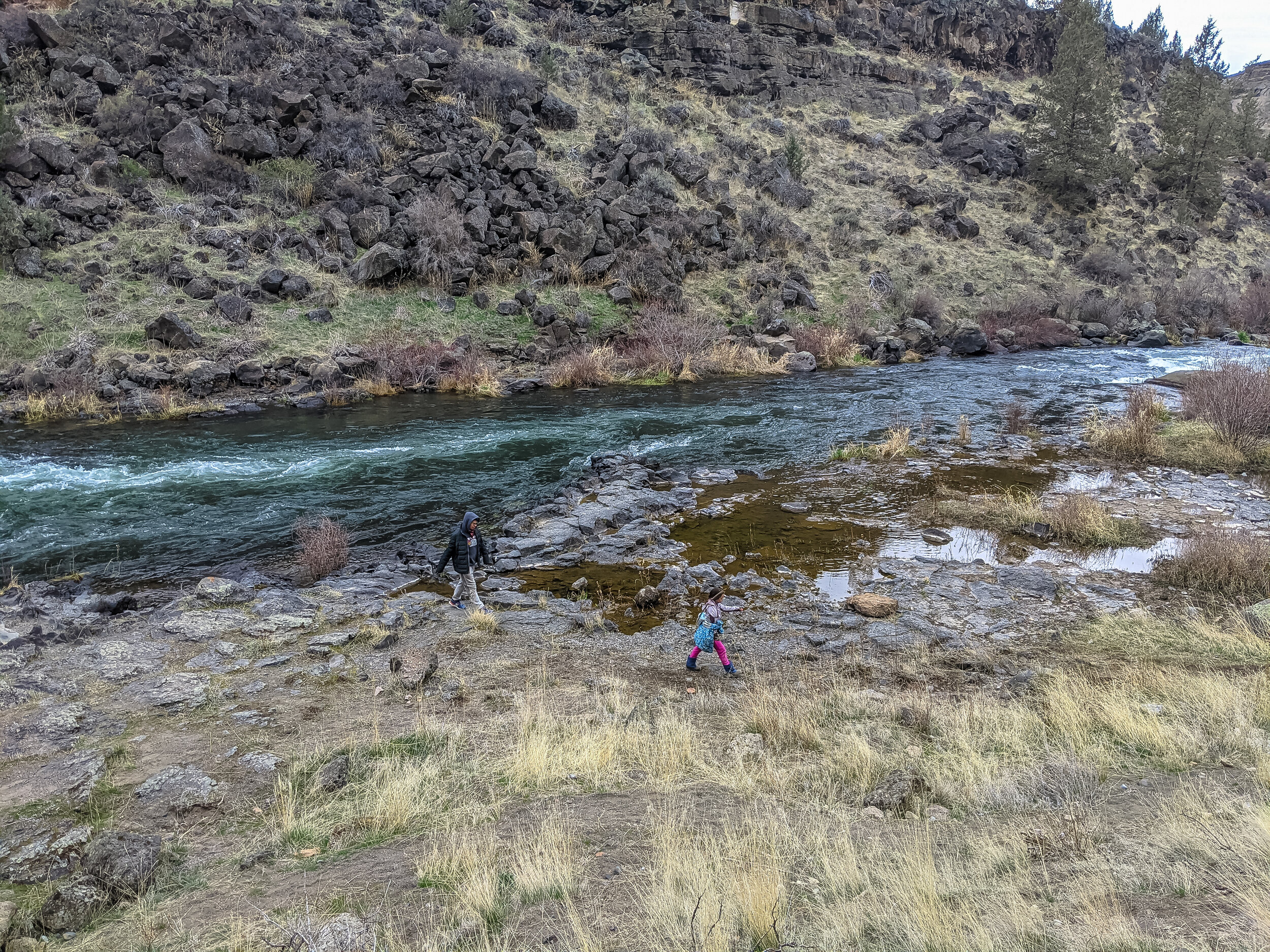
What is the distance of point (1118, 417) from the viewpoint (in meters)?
17.4

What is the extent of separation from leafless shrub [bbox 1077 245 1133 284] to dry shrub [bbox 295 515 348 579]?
4081cm

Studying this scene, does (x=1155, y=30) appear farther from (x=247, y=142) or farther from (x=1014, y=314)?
(x=247, y=142)

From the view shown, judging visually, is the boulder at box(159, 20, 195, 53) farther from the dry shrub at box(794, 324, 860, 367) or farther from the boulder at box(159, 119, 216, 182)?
the dry shrub at box(794, 324, 860, 367)

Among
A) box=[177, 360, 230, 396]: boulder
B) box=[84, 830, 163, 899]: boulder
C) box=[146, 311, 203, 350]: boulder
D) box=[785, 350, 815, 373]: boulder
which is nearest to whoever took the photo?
box=[84, 830, 163, 899]: boulder

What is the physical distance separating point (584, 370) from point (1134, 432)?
1548 centimetres

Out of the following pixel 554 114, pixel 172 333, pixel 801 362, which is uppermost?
pixel 554 114

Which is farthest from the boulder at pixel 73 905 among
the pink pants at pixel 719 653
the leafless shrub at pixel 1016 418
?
the leafless shrub at pixel 1016 418

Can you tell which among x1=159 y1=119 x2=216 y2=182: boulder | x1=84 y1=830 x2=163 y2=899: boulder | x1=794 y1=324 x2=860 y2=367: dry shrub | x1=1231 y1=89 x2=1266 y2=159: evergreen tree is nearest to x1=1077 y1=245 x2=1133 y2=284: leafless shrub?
x1=794 y1=324 x2=860 y2=367: dry shrub

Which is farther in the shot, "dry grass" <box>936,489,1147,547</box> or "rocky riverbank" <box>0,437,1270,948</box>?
"dry grass" <box>936,489,1147,547</box>

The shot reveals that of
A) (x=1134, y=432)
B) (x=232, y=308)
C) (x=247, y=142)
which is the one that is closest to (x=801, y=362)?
(x=1134, y=432)

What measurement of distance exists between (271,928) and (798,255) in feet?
110

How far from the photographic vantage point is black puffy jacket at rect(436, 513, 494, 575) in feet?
30.7

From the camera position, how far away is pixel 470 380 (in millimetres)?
22703

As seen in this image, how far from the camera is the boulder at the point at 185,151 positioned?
83.3ft
